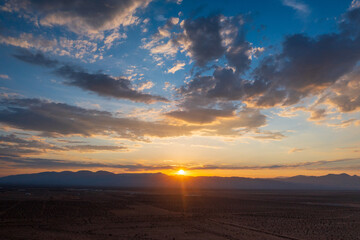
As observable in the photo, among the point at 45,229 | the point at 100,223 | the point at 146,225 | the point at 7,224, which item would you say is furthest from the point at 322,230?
the point at 7,224

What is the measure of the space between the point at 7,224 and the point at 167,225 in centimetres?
1758

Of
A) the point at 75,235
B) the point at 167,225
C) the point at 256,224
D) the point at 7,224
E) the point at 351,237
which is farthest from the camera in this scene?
the point at 256,224

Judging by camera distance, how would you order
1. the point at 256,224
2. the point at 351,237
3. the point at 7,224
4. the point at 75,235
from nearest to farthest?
the point at 75,235 < the point at 351,237 < the point at 7,224 < the point at 256,224

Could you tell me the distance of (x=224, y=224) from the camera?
96.5 feet

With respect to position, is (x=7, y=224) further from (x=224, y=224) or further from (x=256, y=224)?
(x=256, y=224)

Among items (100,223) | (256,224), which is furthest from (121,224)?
(256,224)

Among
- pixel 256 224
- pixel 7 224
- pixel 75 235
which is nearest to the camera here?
pixel 75 235

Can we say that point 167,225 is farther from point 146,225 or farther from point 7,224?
point 7,224

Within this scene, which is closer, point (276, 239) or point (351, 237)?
point (276, 239)

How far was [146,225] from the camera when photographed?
27953 millimetres

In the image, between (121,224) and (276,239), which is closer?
(276,239)

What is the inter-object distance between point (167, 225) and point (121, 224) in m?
5.36

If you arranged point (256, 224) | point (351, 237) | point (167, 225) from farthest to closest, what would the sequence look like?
point (256, 224)
point (167, 225)
point (351, 237)

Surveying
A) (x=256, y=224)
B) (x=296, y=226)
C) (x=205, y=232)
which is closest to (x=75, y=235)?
(x=205, y=232)
